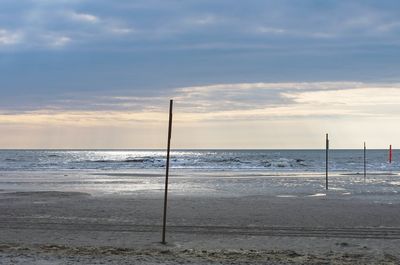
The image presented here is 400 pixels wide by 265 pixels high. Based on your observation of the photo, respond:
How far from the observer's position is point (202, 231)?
13664mm

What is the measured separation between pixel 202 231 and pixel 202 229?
328 millimetres

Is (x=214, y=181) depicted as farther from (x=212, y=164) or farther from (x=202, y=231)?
(x=212, y=164)

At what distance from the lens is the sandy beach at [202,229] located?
992 cm

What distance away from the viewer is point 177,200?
71.3ft

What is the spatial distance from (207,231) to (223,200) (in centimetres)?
820

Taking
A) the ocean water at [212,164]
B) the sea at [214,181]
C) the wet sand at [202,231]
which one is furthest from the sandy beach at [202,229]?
the ocean water at [212,164]

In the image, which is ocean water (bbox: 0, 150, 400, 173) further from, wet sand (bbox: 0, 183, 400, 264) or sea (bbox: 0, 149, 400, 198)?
wet sand (bbox: 0, 183, 400, 264)

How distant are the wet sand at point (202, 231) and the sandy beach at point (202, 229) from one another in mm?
20

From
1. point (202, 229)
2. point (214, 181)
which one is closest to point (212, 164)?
point (214, 181)

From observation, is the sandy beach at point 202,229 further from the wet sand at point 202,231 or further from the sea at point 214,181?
the sea at point 214,181

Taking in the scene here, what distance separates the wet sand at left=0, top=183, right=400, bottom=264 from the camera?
9883 millimetres

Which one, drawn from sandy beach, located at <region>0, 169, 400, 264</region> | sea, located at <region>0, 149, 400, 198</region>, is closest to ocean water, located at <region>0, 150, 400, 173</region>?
sea, located at <region>0, 149, 400, 198</region>

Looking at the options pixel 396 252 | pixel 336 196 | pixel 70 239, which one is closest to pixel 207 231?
pixel 70 239

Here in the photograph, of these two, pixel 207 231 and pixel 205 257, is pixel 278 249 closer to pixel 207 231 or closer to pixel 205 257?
pixel 205 257
